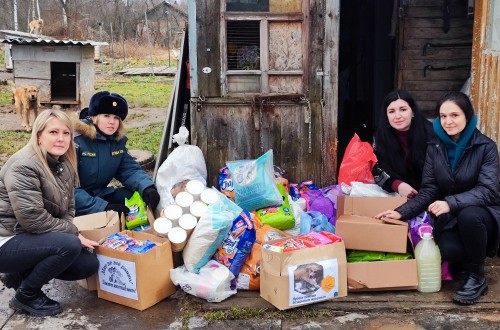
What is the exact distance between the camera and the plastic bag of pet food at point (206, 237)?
12.8 feet

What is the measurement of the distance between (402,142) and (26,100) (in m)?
7.83

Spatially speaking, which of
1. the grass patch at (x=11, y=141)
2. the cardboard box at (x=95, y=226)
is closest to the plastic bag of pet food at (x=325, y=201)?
the cardboard box at (x=95, y=226)

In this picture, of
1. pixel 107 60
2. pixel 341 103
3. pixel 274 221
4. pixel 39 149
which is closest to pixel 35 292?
pixel 39 149

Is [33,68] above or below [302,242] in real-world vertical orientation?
above

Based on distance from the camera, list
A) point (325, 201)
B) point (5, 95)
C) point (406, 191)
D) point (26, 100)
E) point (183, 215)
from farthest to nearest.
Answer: point (5, 95), point (26, 100), point (325, 201), point (406, 191), point (183, 215)

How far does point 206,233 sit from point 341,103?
567 centimetres

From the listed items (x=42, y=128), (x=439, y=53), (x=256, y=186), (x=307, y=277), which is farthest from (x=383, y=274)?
(x=439, y=53)

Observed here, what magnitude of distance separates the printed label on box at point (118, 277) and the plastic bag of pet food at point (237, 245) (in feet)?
2.02

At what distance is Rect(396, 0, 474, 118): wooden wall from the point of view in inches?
276

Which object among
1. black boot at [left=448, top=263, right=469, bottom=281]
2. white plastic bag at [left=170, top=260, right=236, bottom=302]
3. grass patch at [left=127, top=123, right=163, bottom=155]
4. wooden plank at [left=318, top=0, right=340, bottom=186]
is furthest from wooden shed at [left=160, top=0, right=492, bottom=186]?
grass patch at [left=127, top=123, right=163, bottom=155]

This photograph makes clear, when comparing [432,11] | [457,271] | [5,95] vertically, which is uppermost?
[432,11]

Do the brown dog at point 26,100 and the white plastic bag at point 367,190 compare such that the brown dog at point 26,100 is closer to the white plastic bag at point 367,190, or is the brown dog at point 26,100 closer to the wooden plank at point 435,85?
the wooden plank at point 435,85

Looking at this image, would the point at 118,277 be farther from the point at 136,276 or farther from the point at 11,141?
the point at 11,141

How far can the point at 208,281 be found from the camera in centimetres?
386
